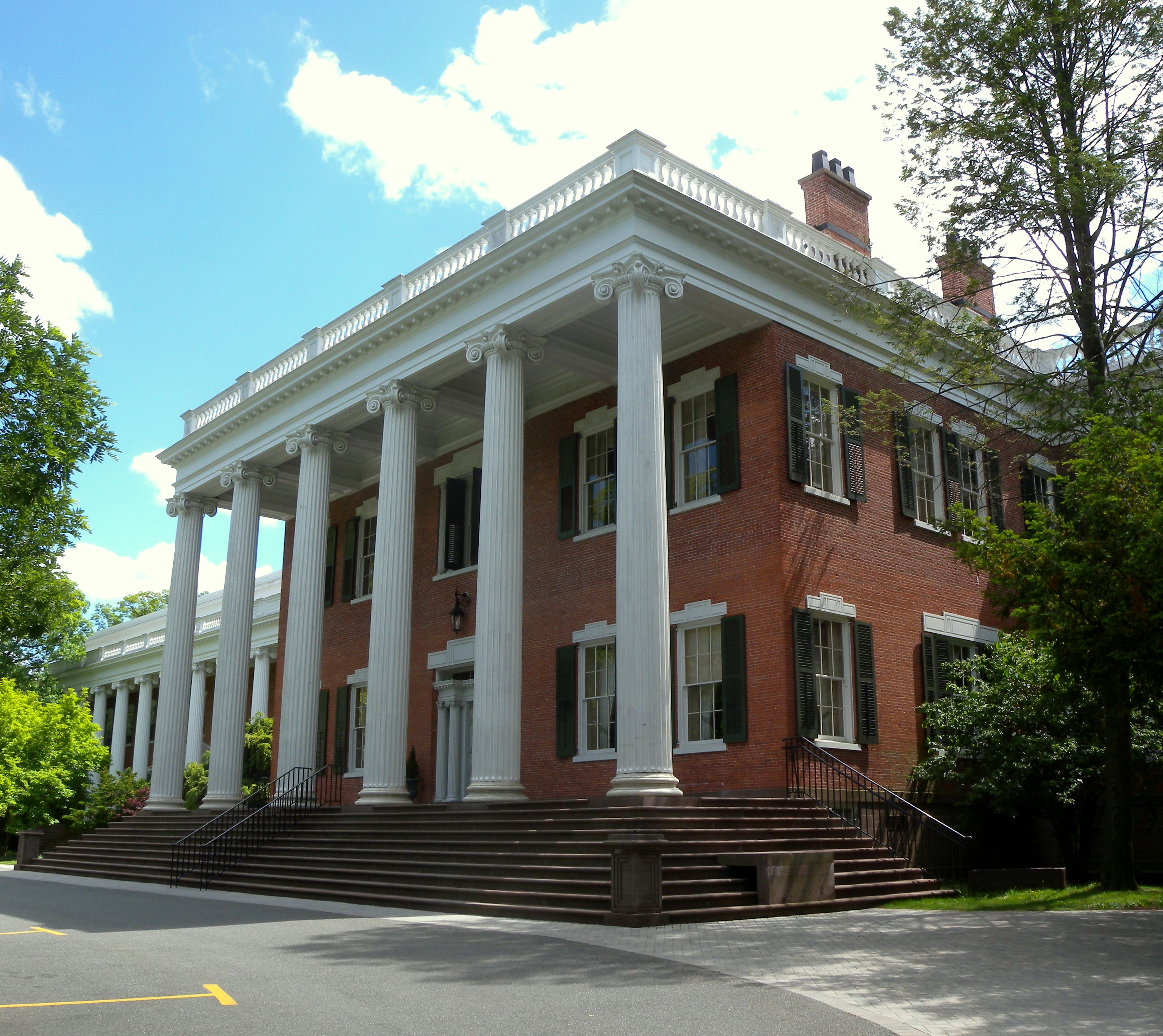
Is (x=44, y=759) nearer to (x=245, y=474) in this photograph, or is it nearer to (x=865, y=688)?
(x=245, y=474)

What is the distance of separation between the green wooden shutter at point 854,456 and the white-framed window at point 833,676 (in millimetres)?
2420

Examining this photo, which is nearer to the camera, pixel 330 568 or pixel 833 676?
pixel 833 676

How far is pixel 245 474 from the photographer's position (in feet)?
89.1

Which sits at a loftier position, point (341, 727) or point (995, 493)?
point (995, 493)

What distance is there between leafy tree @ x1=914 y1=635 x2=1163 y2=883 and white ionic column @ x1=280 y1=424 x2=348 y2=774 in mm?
11823

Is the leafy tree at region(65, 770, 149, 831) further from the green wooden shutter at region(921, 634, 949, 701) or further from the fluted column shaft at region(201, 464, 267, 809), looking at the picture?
the green wooden shutter at region(921, 634, 949, 701)

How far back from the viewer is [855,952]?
10.1 metres

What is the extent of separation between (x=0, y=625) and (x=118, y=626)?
1273 inches

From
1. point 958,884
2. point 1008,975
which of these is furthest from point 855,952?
point 958,884

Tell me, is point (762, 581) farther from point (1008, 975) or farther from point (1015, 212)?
point (1008, 975)

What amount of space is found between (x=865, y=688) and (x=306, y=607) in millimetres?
11316

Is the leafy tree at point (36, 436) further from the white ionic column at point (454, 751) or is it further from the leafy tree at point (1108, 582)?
the leafy tree at point (1108, 582)

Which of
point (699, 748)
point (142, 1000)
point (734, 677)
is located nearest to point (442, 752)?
point (699, 748)

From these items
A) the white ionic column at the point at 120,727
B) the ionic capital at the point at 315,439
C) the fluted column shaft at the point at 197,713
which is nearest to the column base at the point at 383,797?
the ionic capital at the point at 315,439
